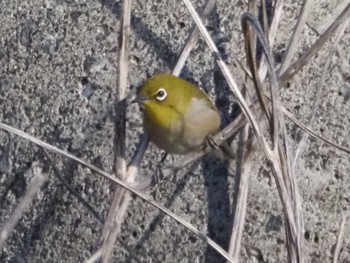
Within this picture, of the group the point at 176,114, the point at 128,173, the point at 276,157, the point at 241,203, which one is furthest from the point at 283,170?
the point at 176,114

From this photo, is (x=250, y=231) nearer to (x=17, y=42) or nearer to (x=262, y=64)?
(x=262, y=64)

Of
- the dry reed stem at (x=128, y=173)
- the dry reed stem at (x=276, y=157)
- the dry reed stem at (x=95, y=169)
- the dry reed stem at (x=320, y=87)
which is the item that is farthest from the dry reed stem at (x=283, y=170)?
the dry reed stem at (x=128, y=173)

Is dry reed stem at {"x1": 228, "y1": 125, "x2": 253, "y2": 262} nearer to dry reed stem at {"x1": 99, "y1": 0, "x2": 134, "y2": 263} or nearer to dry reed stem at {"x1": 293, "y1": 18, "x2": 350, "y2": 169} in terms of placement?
dry reed stem at {"x1": 293, "y1": 18, "x2": 350, "y2": 169}

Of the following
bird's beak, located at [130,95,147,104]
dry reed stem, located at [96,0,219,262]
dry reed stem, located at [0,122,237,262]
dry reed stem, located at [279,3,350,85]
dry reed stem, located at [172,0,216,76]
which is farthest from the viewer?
bird's beak, located at [130,95,147,104]

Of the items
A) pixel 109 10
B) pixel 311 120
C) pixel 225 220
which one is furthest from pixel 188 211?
pixel 109 10

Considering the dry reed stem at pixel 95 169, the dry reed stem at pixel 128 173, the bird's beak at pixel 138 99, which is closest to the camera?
the dry reed stem at pixel 95 169

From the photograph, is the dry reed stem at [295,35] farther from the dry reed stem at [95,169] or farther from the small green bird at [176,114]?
the dry reed stem at [95,169]

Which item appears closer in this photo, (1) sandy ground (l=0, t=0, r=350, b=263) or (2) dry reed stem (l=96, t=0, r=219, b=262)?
(2) dry reed stem (l=96, t=0, r=219, b=262)

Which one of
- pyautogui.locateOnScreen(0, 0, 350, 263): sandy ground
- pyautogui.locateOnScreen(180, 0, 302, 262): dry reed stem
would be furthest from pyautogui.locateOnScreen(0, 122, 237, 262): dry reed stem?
pyautogui.locateOnScreen(0, 0, 350, 263): sandy ground
